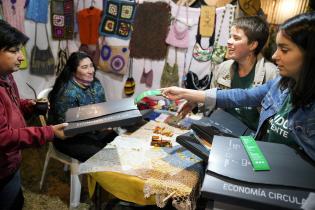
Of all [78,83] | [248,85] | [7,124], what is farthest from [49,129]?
[248,85]

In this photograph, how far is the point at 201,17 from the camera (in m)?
2.97

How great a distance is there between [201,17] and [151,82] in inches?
36.5

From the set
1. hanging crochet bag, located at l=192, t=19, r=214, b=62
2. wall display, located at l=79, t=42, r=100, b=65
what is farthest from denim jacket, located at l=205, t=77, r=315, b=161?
wall display, located at l=79, t=42, r=100, b=65

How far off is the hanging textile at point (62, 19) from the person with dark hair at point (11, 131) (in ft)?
5.59

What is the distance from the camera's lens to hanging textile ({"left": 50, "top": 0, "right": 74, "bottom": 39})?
3260mm

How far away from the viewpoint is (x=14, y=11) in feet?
10.6

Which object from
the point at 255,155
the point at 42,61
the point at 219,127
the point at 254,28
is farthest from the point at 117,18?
the point at 255,155

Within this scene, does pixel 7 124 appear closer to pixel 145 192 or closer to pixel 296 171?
pixel 145 192

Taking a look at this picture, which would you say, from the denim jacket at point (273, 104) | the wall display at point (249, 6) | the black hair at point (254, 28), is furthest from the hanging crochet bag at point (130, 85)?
the denim jacket at point (273, 104)

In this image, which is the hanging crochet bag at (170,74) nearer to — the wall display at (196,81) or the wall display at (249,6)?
the wall display at (196,81)

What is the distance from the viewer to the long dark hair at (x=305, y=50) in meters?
1.09

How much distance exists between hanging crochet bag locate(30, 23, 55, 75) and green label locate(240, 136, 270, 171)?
2.95 m

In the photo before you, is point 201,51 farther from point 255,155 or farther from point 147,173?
point 255,155

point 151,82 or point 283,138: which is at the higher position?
point 283,138
